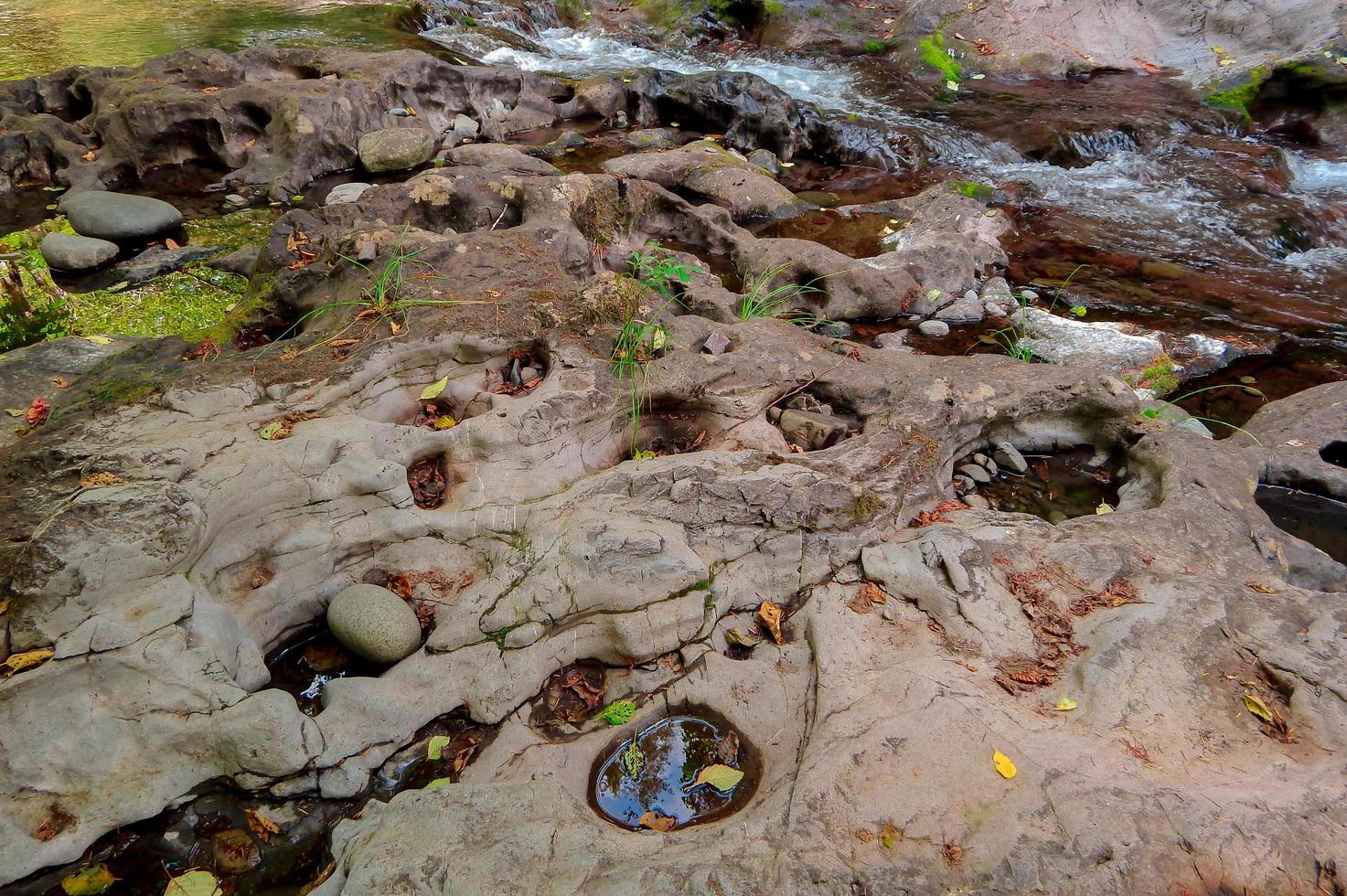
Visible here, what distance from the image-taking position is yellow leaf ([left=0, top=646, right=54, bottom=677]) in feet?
8.27

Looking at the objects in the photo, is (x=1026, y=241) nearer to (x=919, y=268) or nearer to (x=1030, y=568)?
(x=919, y=268)

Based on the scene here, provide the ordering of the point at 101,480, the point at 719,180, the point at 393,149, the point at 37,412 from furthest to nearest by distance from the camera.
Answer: the point at 393,149, the point at 719,180, the point at 37,412, the point at 101,480

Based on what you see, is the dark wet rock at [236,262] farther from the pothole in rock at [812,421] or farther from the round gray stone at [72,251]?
the pothole in rock at [812,421]

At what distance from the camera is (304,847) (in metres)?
2.62

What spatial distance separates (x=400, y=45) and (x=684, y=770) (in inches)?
473

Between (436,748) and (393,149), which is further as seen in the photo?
(393,149)

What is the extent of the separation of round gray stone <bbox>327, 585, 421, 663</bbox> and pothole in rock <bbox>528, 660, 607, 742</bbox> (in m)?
0.60

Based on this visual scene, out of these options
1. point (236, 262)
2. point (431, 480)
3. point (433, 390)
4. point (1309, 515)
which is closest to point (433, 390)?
point (433, 390)

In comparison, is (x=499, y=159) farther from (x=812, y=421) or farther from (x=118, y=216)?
(x=812, y=421)

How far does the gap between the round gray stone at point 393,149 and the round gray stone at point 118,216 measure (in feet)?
7.29

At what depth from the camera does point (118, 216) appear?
668cm

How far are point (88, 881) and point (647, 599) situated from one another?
2096mm

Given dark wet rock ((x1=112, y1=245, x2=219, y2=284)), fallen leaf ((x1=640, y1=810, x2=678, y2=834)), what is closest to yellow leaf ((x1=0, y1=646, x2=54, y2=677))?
fallen leaf ((x1=640, y1=810, x2=678, y2=834))

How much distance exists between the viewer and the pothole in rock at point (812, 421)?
4.20 metres
